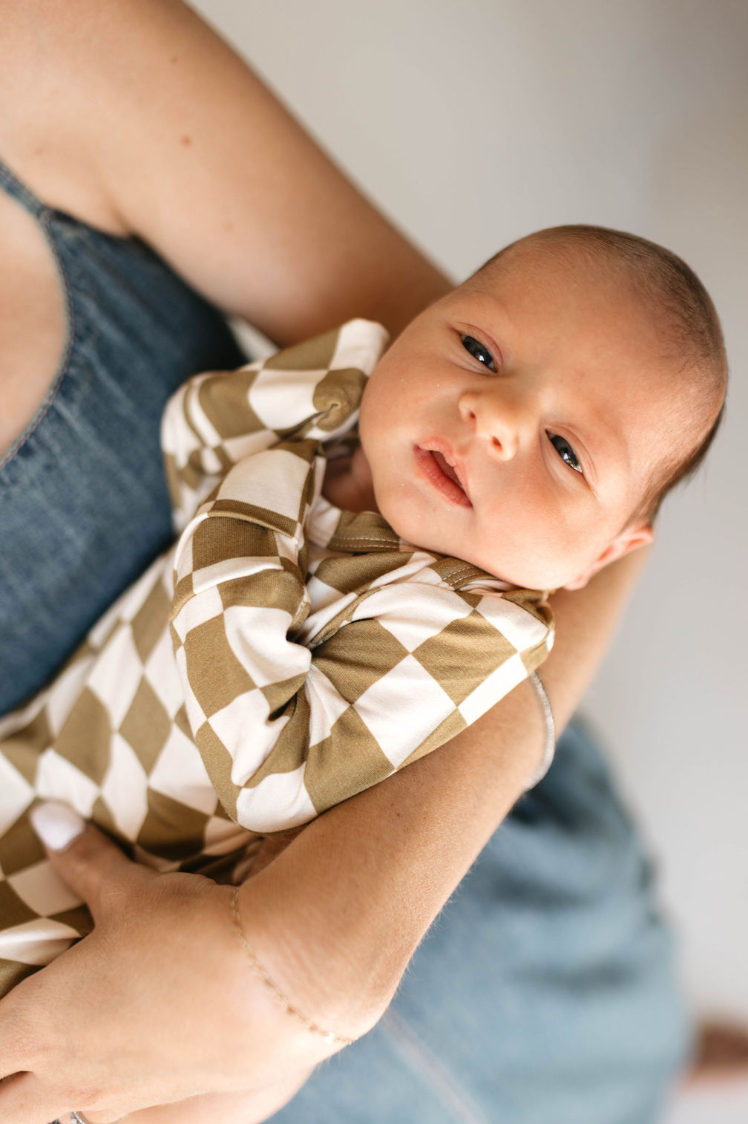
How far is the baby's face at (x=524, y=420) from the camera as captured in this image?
76 cm

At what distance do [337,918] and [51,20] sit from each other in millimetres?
971

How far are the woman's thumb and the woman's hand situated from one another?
0.06m

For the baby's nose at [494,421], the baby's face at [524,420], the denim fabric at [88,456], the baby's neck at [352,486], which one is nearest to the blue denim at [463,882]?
the denim fabric at [88,456]

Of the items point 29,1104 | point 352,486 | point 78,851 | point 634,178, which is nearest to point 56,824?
point 78,851

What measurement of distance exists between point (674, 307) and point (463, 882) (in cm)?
83

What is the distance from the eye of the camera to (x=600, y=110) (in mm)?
1292

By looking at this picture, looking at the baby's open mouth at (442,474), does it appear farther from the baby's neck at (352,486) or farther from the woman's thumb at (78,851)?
the woman's thumb at (78,851)

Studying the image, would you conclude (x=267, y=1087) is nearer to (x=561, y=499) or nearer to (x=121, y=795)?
(x=121, y=795)

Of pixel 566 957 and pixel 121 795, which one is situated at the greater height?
pixel 121 795

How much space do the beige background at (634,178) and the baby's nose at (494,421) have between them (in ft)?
2.28

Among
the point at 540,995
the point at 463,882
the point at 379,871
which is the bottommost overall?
the point at 540,995

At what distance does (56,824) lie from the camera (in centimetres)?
85

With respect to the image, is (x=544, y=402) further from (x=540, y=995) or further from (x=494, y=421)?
(x=540, y=995)

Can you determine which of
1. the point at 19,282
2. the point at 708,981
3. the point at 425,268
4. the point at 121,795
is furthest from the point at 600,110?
the point at 708,981
